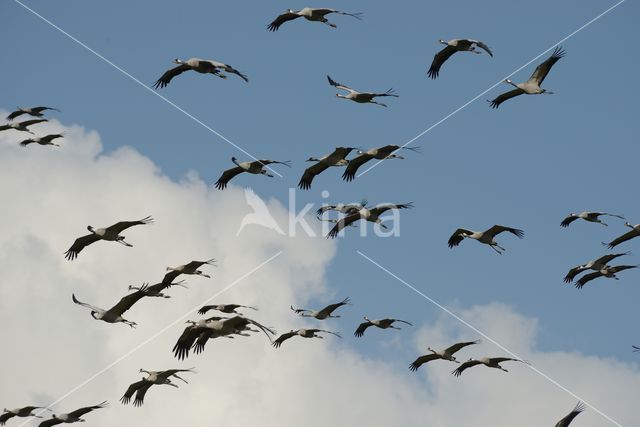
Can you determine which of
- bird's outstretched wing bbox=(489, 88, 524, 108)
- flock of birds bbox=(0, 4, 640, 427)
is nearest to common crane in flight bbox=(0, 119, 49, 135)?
flock of birds bbox=(0, 4, 640, 427)

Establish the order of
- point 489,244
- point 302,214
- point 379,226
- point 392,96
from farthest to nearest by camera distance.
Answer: point 302,214 → point 379,226 → point 489,244 → point 392,96

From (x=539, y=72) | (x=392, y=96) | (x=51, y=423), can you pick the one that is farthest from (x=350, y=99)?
(x=51, y=423)

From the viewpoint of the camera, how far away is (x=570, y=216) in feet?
158

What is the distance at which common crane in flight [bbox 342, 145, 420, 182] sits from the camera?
43.8 meters

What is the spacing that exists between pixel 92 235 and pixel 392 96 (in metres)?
10.4

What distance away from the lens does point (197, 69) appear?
4181cm

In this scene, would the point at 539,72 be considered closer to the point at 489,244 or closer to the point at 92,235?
the point at 489,244

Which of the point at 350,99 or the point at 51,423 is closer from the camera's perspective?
the point at 51,423

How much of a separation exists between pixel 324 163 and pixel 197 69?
23.7ft

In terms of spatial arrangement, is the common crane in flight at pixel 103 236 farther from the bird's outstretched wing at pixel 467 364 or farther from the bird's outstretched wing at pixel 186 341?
the bird's outstretched wing at pixel 467 364

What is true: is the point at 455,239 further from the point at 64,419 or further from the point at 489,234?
the point at 64,419

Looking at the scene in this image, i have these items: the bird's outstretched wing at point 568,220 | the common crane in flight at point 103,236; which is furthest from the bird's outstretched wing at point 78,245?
the bird's outstretched wing at point 568,220

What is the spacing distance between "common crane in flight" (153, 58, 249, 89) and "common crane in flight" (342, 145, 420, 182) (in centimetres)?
613

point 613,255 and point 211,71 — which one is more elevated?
point 211,71
